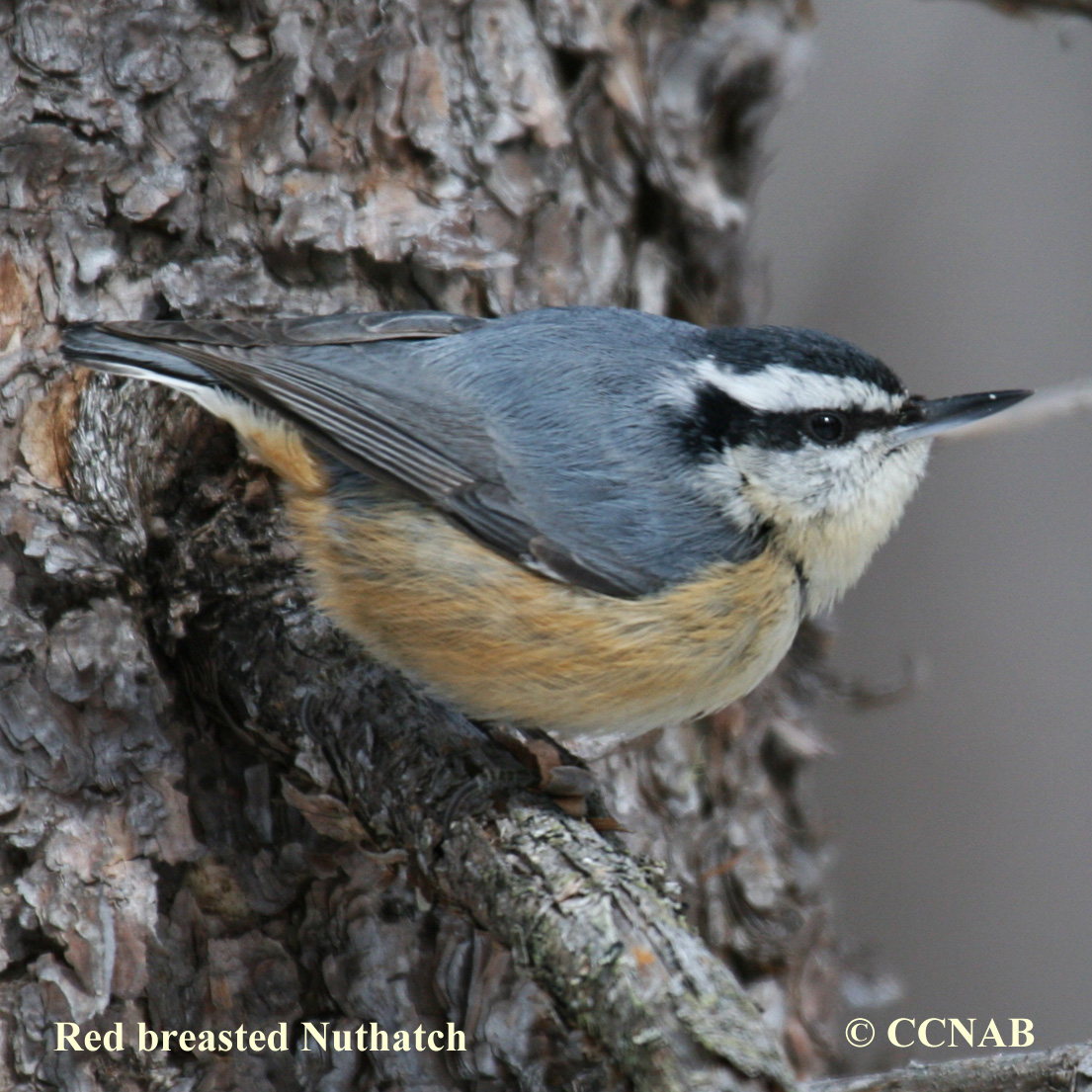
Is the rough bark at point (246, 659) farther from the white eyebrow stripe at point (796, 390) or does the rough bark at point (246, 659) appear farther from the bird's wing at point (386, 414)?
the white eyebrow stripe at point (796, 390)

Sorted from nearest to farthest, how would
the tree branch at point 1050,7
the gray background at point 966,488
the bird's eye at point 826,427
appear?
the bird's eye at point 826,427 < the tree branch at point 1050,7 < the gray background at point 966,488

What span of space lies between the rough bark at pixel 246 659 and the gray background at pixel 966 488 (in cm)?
194

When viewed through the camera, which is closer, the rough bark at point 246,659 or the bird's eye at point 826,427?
the rough bark at point 246,659

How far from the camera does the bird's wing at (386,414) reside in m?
2.11

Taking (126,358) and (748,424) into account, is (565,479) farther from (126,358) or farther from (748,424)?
(126,358)

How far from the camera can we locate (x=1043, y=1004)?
412cm

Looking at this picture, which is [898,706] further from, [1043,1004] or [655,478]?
[655,478]

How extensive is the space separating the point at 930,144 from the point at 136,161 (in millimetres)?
2949

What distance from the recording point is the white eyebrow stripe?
218cm

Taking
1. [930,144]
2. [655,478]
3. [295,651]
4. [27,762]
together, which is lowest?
[27,762]

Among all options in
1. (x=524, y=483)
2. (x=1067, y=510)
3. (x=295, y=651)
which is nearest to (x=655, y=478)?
(x=524, y=483)

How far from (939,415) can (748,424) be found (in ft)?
1.03

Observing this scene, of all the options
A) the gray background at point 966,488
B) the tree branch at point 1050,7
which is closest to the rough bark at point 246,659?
the tree branch at point 1050,7

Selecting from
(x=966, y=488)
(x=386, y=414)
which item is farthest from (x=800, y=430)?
(x=966, y=488)
